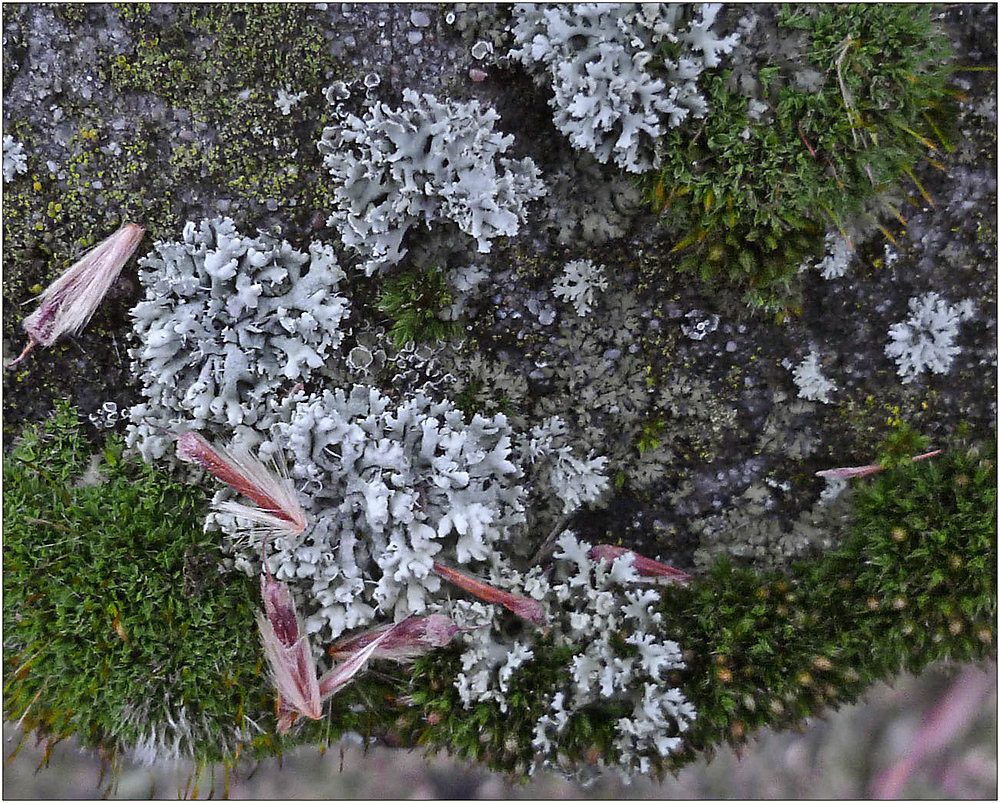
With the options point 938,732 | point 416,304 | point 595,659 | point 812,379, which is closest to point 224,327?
point 416,304

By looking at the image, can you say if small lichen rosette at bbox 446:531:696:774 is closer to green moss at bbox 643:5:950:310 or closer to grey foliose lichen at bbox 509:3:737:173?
green moss at bbox 643:5:950:310

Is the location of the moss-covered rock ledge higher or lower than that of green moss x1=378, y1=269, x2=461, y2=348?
lower

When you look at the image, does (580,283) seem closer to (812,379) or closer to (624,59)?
(624,59)

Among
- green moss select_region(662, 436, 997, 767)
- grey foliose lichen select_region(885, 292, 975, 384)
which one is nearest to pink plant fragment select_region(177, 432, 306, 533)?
green moss select_region(662, 436, 997, 767)

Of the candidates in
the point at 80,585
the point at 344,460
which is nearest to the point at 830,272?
the point at 344,460

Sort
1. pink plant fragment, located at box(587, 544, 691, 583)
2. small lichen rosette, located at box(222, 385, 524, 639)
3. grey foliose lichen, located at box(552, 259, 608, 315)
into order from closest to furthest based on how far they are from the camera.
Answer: small lichen rosette, located at box(222, 385, 524, 639)
grey foliose lichen, located at box(552, 259, 608, 315)
pink plant fragment, located at box(587, 544, 691, 583)

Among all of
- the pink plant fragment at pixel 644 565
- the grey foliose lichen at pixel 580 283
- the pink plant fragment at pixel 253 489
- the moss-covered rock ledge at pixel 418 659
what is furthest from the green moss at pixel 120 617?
the grey foliose lichen at pixel 580 283
